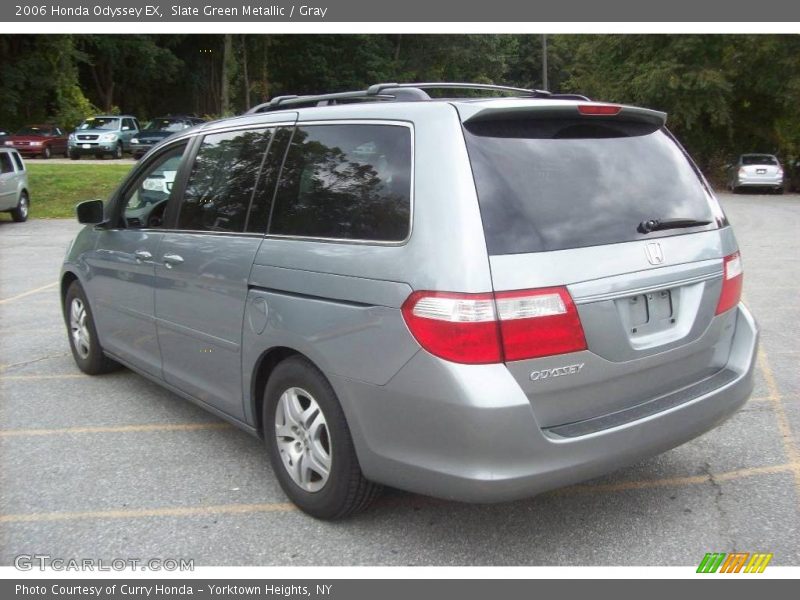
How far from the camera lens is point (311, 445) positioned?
3.42 metres

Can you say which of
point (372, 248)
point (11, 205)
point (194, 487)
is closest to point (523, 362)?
point (372, 248)

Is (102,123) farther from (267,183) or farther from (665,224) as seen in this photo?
(665,224)

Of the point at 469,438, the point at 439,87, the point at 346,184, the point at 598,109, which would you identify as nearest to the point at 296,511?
the point at 469,438

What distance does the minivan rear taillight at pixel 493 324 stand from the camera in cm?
281

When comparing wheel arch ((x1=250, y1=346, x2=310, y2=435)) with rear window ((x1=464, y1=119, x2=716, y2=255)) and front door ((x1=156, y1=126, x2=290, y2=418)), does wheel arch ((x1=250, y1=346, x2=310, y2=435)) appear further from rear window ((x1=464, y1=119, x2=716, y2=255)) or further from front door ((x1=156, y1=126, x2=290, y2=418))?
rear window ((x1=464, y1=119, x2=716, y2=255))

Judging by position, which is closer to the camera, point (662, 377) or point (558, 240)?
point (558, 240)

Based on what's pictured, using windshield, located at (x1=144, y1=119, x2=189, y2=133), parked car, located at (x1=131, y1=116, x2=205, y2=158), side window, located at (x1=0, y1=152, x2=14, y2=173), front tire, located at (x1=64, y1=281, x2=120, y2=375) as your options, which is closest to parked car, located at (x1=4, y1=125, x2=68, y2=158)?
parked car, located at (x1=131, y1=116, x2=205, y2=158)

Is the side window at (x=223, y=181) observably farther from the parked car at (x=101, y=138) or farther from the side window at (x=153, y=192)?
the parked car at (x=101, y=138)

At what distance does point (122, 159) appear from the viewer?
108ft

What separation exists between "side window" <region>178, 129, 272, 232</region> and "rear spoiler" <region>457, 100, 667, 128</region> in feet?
4.24

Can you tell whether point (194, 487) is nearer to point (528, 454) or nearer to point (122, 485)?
point (122, 485)

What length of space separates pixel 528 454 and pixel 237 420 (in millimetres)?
1721

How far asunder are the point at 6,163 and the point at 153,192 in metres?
15.7

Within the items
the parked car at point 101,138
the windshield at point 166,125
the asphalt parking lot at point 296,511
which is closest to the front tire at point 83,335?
the asphalt parking lot at point 296,511
